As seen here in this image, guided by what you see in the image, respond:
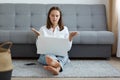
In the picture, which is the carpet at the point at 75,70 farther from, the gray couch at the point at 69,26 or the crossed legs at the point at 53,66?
the gray couch at the point at 69,26

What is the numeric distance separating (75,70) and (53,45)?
0.37 m

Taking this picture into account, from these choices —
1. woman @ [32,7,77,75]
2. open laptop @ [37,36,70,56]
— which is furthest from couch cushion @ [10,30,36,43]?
open laptop @ [37,36,70,56]

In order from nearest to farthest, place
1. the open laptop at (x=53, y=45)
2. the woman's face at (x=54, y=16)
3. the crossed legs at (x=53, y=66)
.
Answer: the crossed legs at (x=53, y=66) → the open laptop at (x=53, y=45) → the woman's face at (x=54, y=16)

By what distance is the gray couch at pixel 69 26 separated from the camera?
3012 millimetres

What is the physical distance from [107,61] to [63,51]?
731mm

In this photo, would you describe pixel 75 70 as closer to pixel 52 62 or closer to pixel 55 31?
pixel 52 62

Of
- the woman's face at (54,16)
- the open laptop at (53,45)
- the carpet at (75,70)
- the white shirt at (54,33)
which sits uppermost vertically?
the woman's face at (54,16)

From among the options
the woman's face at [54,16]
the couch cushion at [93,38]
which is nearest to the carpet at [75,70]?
the couch cushion at [93,38]

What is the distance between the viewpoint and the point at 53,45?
2.67 m

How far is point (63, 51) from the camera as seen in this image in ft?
8.80

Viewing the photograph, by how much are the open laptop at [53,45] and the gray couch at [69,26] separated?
Answer: 315 mm

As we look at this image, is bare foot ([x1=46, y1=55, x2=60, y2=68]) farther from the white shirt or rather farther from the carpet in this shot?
the white shirt

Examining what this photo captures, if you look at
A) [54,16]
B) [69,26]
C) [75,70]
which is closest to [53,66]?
[75,70]

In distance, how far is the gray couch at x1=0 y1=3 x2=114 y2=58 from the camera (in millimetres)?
3012
